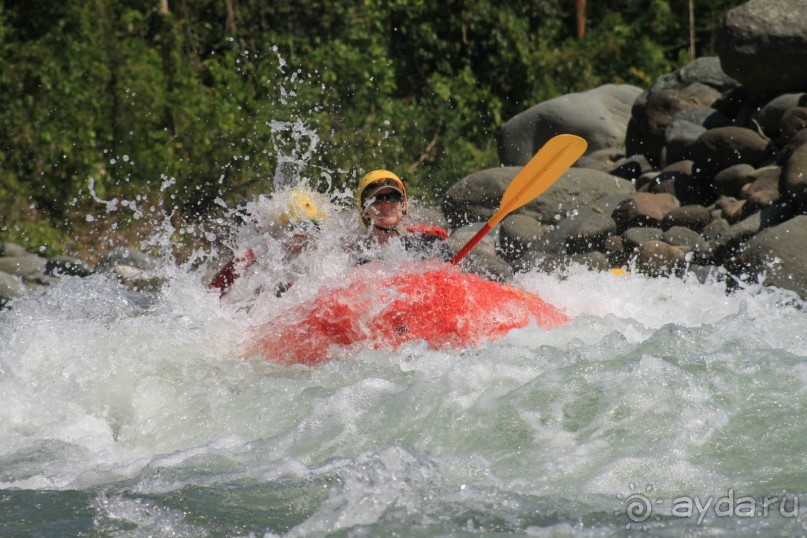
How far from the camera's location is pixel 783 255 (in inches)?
269

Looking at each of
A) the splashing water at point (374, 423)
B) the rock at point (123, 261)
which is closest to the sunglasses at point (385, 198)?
the splashing water at point (374, 423)

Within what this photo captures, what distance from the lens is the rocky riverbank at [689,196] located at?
7.63 m

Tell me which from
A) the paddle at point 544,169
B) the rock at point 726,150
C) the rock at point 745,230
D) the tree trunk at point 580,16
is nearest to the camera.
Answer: the paddle at point 544,169

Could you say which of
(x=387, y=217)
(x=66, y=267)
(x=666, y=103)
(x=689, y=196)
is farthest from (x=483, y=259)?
(x=66, y=267)

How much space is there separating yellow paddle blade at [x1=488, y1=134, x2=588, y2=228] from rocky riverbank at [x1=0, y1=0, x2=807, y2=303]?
5.71 feet

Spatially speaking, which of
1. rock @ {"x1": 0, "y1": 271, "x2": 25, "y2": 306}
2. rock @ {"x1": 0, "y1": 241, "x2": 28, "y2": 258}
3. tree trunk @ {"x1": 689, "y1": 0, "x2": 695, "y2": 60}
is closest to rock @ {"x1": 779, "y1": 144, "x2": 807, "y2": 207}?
rock @ {"x1": 0, "y1": 271, "x2": 25, "y2": 306}

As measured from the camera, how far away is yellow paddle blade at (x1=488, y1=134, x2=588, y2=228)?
599 cm

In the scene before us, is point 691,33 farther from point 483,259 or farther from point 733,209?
point 483,259

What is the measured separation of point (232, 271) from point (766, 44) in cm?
544

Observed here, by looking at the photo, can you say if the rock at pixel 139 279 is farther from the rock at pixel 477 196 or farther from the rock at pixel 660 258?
the rock at pixel 660 258

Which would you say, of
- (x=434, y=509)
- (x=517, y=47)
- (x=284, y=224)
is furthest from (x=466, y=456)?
(x=517, y=47)

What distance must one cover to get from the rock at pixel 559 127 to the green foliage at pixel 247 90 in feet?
3.89

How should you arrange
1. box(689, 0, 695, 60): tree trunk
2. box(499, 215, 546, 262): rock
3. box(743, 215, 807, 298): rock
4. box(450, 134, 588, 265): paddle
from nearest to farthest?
box(450, 134, 588, 265): paddle < box(743, 215, 807, 298): rock < box(499, 215, 546, 262): rock < box(689, 0, 695, 60): tree trunk

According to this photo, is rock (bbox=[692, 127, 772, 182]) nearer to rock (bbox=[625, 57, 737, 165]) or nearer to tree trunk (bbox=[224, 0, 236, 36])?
rock (bbox=[625, 57, 737, 165])
